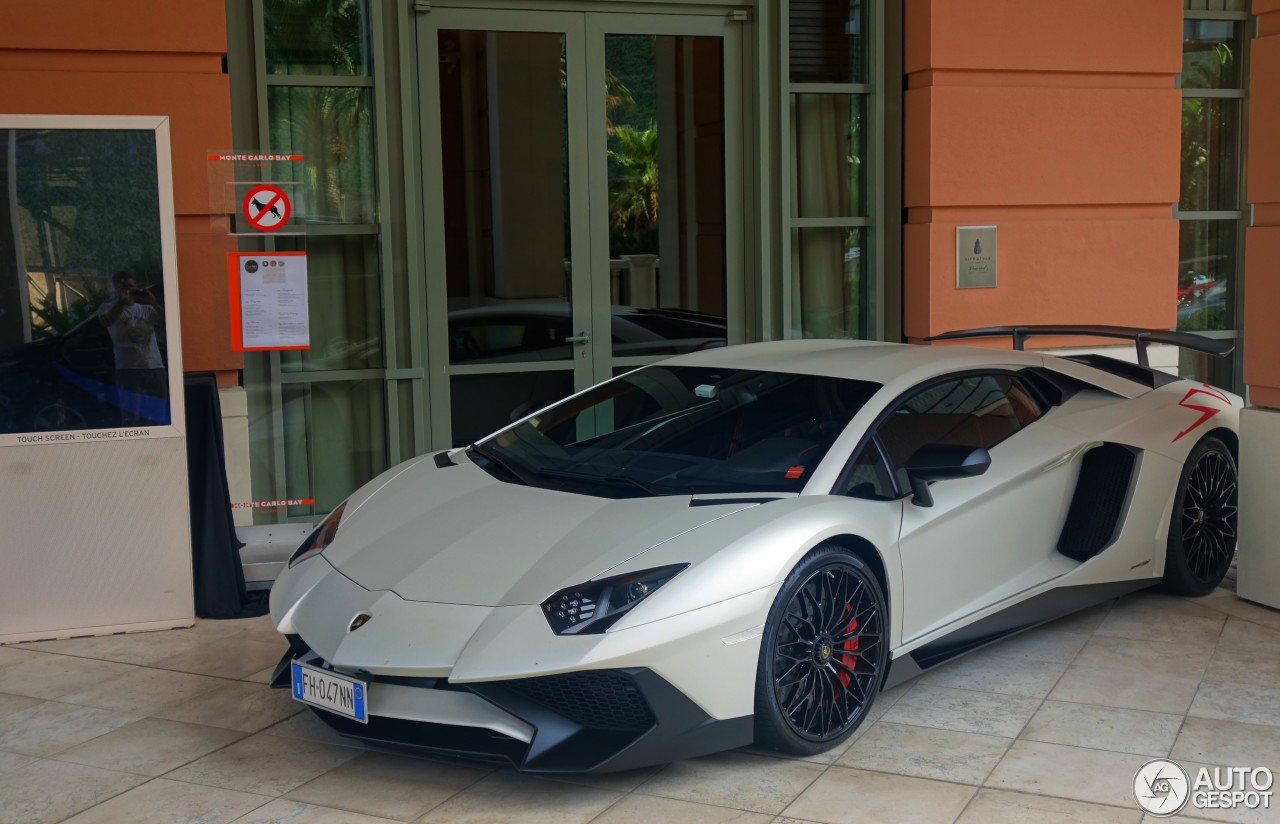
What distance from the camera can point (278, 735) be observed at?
14.3 feet

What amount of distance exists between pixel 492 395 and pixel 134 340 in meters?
2.35

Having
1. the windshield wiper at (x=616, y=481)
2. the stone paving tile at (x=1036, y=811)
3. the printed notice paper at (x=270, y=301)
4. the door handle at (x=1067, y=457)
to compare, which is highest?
the printed notice paper at (x=270, y=301)

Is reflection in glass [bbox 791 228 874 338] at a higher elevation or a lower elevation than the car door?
higher

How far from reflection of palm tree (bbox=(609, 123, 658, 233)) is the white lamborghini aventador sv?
2379 millimetres

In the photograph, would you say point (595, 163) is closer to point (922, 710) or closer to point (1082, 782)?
point (922, 710)

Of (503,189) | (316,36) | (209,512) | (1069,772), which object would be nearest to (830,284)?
(503,189)

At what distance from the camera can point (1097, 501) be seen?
5.23 meters

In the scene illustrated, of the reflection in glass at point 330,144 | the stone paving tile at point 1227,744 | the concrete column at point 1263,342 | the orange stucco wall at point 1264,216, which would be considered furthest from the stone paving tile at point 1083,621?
the reflection in glass at point 330,144

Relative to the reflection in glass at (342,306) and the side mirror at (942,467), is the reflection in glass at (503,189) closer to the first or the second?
the reflection in glass at (342,306)

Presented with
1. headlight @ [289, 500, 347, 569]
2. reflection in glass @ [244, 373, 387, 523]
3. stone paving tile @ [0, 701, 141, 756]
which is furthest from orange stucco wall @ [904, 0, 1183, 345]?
stone paving tile @ [0, 701, 141, 756]

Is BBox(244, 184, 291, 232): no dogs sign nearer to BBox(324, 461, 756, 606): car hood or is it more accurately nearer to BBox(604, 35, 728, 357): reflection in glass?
BBox(604, 35, 728, 357): reflection in glass

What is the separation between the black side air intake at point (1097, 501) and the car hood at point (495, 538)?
1.73m

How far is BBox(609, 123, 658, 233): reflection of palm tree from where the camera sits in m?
7.54

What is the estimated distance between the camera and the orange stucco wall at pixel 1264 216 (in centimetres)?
573
